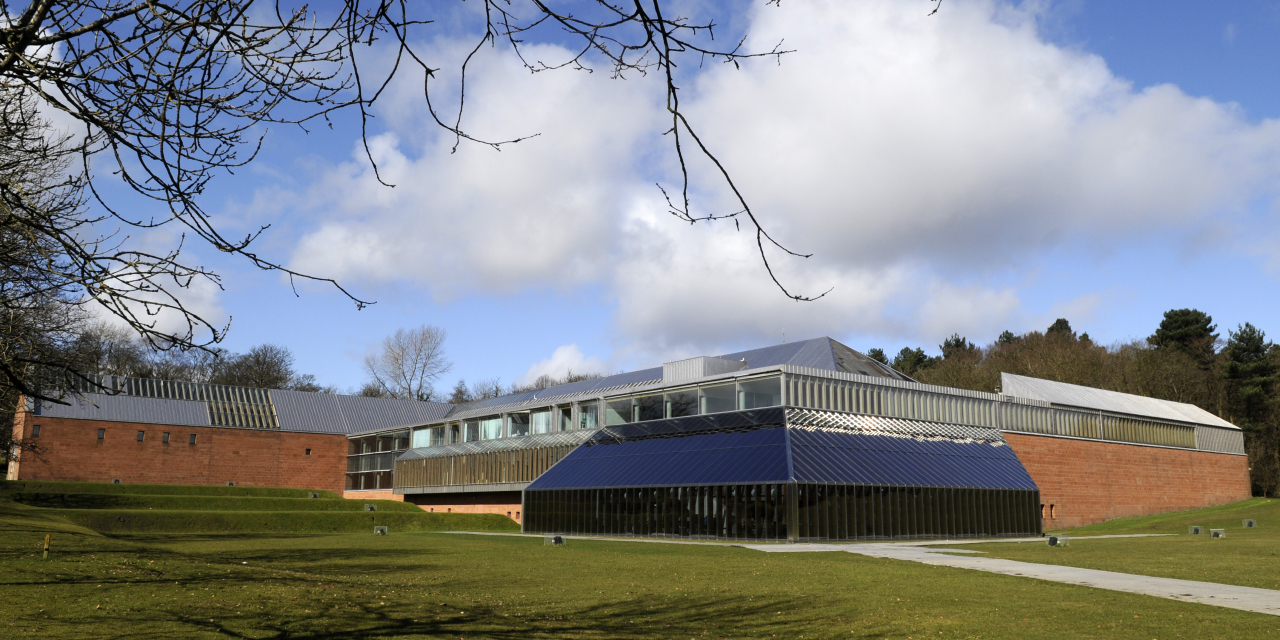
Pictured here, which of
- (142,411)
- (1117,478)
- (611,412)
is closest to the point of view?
(611,412)

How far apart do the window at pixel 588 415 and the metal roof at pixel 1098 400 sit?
20.2 meters

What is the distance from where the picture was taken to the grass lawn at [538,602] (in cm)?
902

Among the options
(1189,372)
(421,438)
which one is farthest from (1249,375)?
(421,438)

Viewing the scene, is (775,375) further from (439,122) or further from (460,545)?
(439,122)

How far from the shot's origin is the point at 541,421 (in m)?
43.3

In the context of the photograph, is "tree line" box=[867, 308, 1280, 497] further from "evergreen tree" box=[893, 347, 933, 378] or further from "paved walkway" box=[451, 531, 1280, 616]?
"paved walkway" box=[451, 531, 1280, 616]

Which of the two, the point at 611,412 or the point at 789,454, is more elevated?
the point at 611,412

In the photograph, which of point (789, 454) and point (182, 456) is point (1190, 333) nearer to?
point (789, 454)

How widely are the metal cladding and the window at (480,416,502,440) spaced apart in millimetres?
8814

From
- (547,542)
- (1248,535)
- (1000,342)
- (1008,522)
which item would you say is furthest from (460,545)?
(1000,342)

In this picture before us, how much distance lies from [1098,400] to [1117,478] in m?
4.25

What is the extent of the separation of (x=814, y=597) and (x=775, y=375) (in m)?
19.1

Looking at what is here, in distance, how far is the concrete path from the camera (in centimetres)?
1241

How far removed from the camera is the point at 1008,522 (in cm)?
3412
